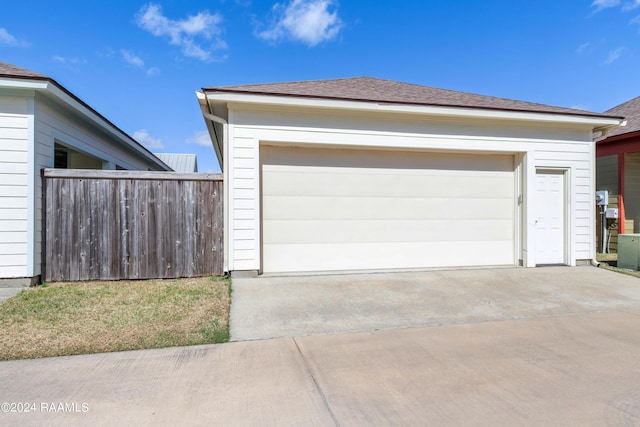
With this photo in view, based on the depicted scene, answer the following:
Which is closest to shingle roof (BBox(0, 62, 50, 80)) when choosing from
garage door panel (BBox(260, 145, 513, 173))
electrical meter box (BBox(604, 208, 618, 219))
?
garage door panel (BBox(260, 145, 513, 173))

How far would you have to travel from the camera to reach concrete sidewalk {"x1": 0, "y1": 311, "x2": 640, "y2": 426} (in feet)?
7.99

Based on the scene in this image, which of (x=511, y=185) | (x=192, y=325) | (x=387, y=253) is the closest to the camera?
(x=192, y=325)

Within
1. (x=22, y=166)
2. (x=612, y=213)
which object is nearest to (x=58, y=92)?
(x=22, y=166)

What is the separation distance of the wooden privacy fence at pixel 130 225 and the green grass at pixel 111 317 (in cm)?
41

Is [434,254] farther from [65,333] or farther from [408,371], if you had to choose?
[65,333]

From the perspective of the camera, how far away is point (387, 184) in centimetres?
734

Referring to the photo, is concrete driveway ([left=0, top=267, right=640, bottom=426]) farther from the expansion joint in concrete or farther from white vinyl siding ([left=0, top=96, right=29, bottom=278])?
white vinyl siding ([left=0, top=96, right=29, bottom=278])

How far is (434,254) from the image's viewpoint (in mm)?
7527

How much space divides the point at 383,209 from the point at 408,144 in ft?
4.49

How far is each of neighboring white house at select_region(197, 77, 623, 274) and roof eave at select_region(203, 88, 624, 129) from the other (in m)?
0.02

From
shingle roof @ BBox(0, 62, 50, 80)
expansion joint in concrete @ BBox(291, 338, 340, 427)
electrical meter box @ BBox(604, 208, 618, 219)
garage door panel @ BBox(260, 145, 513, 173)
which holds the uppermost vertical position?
shingle roof @ BBox(0, 62, 50, 80)

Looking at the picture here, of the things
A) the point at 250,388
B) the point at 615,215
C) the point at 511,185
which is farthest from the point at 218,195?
the point at 615,215

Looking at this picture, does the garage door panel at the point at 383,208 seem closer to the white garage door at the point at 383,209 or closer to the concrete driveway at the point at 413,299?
the white garage door at the point at 383,209

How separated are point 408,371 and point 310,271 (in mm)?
4057
